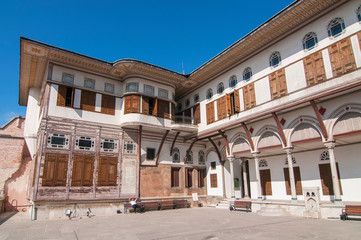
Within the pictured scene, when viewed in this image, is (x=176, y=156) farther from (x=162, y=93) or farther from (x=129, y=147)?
(x=162, y=93)

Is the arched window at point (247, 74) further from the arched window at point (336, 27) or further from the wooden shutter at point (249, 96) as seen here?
the arched window at point (336, 27)

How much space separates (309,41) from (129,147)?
1205 centimetres

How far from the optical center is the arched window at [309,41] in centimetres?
1174

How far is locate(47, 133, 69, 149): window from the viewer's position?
13.9 m

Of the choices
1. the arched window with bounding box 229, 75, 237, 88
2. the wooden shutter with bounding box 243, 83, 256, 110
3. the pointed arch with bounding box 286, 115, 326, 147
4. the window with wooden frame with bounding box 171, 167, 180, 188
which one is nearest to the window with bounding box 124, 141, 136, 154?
the window with wooden frame with bounding box 171, 167, 180, 188

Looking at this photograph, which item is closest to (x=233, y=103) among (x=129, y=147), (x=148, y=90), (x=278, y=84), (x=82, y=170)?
(x=278, y=84)

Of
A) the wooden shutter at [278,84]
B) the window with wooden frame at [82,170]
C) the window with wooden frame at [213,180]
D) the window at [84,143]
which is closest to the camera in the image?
the wooden shutter at [278,84]

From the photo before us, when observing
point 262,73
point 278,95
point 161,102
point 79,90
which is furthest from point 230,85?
point 79,90

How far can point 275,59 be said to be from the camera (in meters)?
13.5

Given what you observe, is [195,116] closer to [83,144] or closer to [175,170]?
[175,170]

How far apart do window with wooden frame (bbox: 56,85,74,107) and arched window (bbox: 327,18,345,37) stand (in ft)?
46.3

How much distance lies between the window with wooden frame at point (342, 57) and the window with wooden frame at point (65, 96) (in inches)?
548

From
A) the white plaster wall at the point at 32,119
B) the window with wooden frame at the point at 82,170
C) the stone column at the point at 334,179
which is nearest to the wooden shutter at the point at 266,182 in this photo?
the stone column at the point at 334,179

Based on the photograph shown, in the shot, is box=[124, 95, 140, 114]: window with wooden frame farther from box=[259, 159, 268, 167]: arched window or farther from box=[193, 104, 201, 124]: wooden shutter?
box=[259, 159, 268, 167]: arched window
